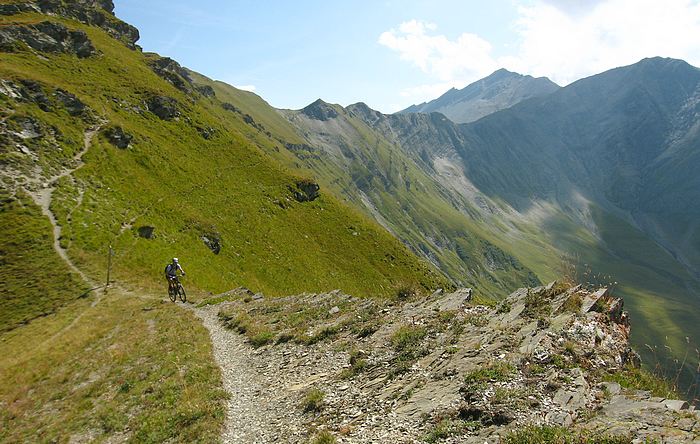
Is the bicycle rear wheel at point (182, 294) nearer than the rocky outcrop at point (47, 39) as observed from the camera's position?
Yes

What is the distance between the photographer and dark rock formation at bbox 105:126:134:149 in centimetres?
7400

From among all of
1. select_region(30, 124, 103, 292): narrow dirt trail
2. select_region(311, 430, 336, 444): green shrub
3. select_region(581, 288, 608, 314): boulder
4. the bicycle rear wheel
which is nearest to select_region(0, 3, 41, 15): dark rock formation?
select_region(30, 124, 103, 292): narrow dirt trail

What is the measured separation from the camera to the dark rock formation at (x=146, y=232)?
57.0 m

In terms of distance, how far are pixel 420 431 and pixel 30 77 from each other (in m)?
93.2

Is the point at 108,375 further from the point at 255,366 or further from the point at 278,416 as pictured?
the point at 278,416

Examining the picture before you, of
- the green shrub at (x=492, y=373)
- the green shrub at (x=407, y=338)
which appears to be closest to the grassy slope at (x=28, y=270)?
the green shrub at (x=407, y=338)

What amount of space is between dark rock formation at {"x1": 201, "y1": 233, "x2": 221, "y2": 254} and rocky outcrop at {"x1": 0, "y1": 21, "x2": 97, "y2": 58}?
67.2 m

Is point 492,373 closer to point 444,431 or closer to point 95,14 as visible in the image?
point 444,431

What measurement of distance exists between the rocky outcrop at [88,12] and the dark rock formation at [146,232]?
309 feet

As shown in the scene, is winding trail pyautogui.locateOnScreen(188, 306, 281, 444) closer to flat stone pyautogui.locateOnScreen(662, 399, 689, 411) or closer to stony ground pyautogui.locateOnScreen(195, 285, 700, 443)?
stony ground pyautogui.locateOnScreen(195, 285, 700, 443)

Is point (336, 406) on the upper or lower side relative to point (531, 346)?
lower

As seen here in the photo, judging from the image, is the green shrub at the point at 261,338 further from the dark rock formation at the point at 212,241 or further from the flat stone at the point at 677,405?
the dark rock formation at the point at 212,241

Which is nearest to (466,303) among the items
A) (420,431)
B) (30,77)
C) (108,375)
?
(420,431)

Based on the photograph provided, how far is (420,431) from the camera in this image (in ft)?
35.5
